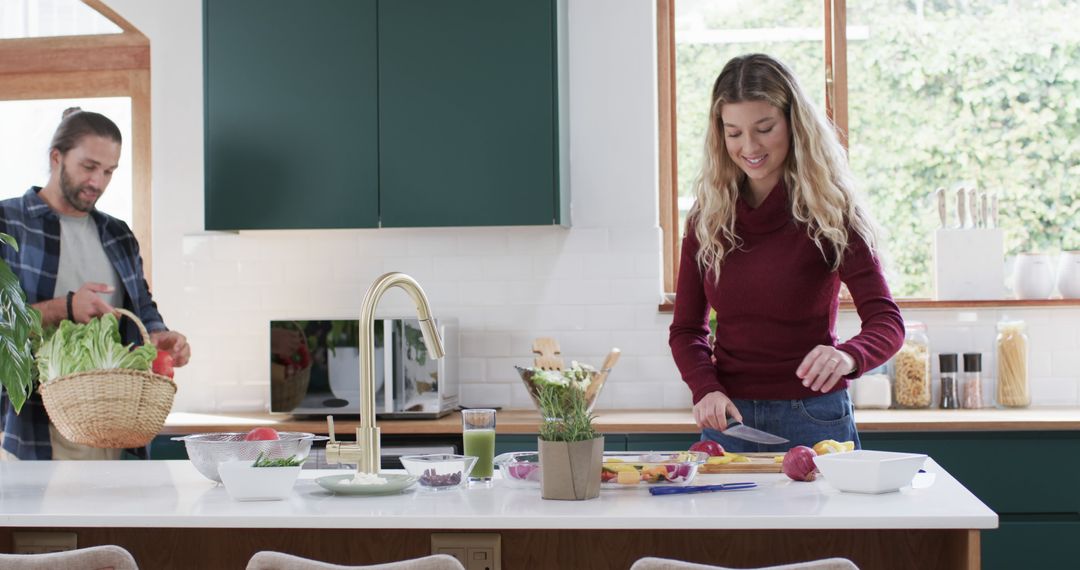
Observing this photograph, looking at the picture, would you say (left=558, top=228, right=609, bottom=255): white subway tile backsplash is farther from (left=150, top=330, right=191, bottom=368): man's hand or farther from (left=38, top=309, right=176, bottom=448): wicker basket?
(left=38, top=309, right=176, bottom=448): wicker basket

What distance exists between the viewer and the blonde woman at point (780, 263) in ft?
8.75

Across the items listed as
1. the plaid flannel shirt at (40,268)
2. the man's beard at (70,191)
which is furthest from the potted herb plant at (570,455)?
the man's beard at (70,191)

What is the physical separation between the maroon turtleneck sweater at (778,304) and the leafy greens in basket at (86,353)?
1436mm

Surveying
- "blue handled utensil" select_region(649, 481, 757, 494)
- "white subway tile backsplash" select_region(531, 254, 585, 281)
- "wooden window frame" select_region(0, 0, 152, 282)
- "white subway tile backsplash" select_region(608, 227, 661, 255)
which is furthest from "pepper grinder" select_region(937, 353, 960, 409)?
A: "wooden window frame" select_region(0, 0, 152, 282)

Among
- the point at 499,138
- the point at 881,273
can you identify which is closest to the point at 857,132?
the point at 499,138

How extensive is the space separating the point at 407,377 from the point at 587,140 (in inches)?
46.0

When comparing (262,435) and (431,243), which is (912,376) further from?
(262,435)

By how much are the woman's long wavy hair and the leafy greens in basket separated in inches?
58.9

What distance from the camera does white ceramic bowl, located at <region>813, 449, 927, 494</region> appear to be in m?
2.03

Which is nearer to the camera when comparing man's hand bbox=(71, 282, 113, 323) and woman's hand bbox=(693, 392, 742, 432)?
woman's hand bbox=(693, 392, 742, 432)

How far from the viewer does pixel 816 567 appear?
64.1 inches

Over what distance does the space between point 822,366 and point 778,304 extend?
286 millimetres

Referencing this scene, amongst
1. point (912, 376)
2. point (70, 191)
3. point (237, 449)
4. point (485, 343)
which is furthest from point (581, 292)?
point (237, 449)

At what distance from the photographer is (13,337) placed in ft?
8.80
